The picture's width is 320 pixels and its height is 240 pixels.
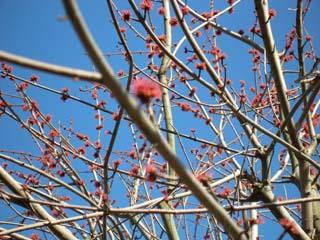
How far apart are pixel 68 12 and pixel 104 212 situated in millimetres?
1637

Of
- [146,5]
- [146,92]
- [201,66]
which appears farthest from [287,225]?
[146,5]

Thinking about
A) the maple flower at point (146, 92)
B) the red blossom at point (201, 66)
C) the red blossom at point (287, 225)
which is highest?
the red blossom at point (201, 66)

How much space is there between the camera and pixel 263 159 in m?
3.78

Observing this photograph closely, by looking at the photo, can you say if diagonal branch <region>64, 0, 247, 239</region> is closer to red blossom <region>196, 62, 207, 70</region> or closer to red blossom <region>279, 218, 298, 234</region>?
red blossom <region>279, 218, 298, 234</region>

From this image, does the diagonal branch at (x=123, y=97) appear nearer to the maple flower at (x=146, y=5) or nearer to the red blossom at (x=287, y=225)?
the red blossom at (x=287, y=225)

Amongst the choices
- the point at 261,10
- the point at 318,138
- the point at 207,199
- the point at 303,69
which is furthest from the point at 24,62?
the point at 318,138

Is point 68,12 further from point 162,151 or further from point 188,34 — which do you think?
point 188,34

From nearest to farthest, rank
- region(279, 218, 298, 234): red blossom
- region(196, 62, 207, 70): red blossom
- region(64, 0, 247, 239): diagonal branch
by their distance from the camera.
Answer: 1. region(64, 0, 247, 239): diagonal branch
2. region(279, 218, 298, 234): red blossom
3. region(196, 62, 207, 70): red blossom

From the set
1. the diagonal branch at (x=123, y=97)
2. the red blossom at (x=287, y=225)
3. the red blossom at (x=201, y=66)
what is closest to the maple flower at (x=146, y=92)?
the diagonal branch at (x=123, y=97)

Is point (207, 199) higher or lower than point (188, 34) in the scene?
lower

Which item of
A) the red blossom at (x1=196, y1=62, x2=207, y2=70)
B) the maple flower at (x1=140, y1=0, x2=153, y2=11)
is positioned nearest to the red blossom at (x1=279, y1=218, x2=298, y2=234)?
the red blossom at (x1=196, y1=62, x2=207, y2=70)

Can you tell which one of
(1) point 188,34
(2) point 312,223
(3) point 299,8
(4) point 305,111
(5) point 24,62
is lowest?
(5) point 24,62

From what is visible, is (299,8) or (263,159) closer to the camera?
(299,8)

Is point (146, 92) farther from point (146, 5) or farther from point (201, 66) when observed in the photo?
point (146, 5)
